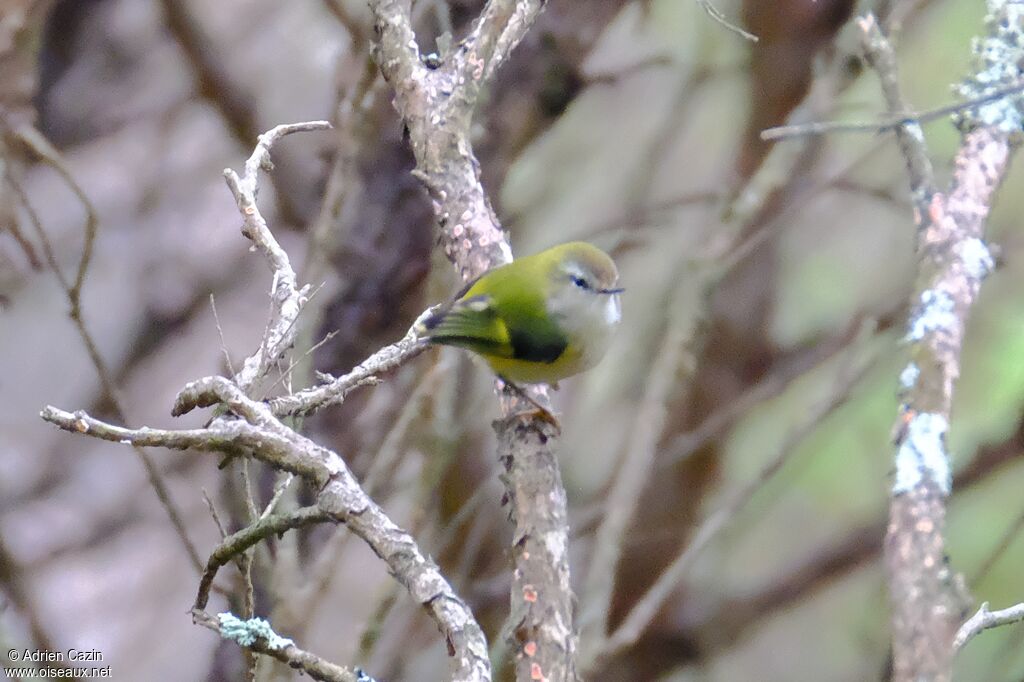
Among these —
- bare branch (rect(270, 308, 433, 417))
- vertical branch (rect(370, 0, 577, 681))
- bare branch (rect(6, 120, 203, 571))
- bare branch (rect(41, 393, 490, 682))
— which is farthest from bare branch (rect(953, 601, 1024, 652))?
bare branch (rect(6, 120, 203, 571))

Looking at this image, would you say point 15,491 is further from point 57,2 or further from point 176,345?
point 57,2

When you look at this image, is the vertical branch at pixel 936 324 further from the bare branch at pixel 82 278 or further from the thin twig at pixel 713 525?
the bare branch at pixel 82 278

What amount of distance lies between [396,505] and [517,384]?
2.42 feet

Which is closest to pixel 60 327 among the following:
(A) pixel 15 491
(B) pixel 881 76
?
(A) pixel 15 491

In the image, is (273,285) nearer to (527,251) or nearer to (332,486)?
(332,486)

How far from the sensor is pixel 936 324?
1.14 meters

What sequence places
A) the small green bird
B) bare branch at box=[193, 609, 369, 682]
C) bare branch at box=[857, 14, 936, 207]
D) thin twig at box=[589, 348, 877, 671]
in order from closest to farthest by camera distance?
bare branch at box=[193, 609, 369, 682], the small green bird, bare branch at box=[857, 14, 936, 207], thin twig at box=[589, 348, 877, 671]

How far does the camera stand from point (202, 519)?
6.42 ft

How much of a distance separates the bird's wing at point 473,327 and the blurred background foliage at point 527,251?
62 cm

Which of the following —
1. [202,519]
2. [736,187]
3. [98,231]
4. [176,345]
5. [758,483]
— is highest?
[98,231]

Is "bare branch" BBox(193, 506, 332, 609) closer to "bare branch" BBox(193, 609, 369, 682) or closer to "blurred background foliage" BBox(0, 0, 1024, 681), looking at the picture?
"bare branch" BBox(193, 609, 369, 682)

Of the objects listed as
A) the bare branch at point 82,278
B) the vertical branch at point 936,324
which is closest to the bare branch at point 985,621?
the vertical branch at point 936,324

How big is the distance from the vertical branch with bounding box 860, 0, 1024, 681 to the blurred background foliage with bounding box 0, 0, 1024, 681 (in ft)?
1.88

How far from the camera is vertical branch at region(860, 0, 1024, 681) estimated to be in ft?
3.22
